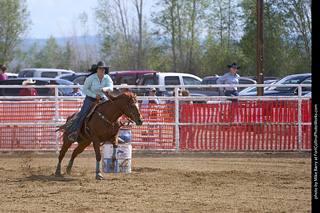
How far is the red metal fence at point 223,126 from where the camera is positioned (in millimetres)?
14977

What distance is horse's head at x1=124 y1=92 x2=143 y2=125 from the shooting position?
412 inches

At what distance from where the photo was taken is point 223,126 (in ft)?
49.3

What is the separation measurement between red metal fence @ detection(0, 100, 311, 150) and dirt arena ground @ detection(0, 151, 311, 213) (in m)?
0.74

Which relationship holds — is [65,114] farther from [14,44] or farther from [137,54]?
[14,44]

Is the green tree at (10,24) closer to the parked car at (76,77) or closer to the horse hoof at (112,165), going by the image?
the parked car at (76,77)

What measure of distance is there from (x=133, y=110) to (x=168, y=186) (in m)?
1.81

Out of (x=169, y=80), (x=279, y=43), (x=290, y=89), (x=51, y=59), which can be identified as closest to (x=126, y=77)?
(x=169, y=80)

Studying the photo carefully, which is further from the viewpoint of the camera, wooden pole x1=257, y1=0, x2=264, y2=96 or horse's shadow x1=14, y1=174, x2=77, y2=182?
wooden pole x1=257, y1=0, x2=264, y2=96

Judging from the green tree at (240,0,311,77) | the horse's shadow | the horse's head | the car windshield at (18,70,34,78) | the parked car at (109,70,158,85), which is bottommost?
the horse's shadow

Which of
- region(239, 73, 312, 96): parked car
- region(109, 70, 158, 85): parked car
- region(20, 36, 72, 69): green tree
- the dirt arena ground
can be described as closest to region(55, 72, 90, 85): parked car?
region(109, 70, 158, 85): parked car

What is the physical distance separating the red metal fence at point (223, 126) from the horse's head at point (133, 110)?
438cm

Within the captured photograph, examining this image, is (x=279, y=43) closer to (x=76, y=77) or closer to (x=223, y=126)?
(x=76, y=77)

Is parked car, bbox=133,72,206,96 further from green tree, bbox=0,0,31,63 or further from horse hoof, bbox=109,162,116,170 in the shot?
green tree, bbox=0,0,31,63

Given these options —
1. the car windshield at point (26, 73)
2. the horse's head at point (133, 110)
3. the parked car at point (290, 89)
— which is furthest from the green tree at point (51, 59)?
the horse's head at point (133, 110)
